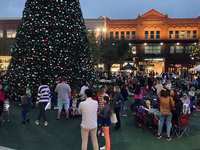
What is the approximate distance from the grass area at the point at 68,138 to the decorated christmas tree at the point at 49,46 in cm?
470

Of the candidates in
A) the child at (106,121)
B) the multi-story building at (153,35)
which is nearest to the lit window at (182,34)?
the multi-story building at (153,35)

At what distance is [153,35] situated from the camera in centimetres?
7688

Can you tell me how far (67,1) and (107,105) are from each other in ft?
34.9

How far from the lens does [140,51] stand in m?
76.3

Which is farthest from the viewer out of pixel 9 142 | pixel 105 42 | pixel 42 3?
pixel 105 42

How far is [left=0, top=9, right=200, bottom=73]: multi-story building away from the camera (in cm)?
7488

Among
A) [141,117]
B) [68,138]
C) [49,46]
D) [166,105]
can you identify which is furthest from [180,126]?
[49,46]

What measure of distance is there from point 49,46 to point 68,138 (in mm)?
8208

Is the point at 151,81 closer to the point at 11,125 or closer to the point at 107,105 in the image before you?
the point at 11,125

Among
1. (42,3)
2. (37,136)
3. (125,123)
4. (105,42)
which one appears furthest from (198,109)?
(105,42)

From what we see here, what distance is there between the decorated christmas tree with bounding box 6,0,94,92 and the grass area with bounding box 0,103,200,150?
470 centimetres

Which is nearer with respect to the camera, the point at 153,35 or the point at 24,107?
the point at 24,107

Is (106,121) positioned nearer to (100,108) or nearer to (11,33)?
(100,108)

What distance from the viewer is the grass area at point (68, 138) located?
13469 mm
